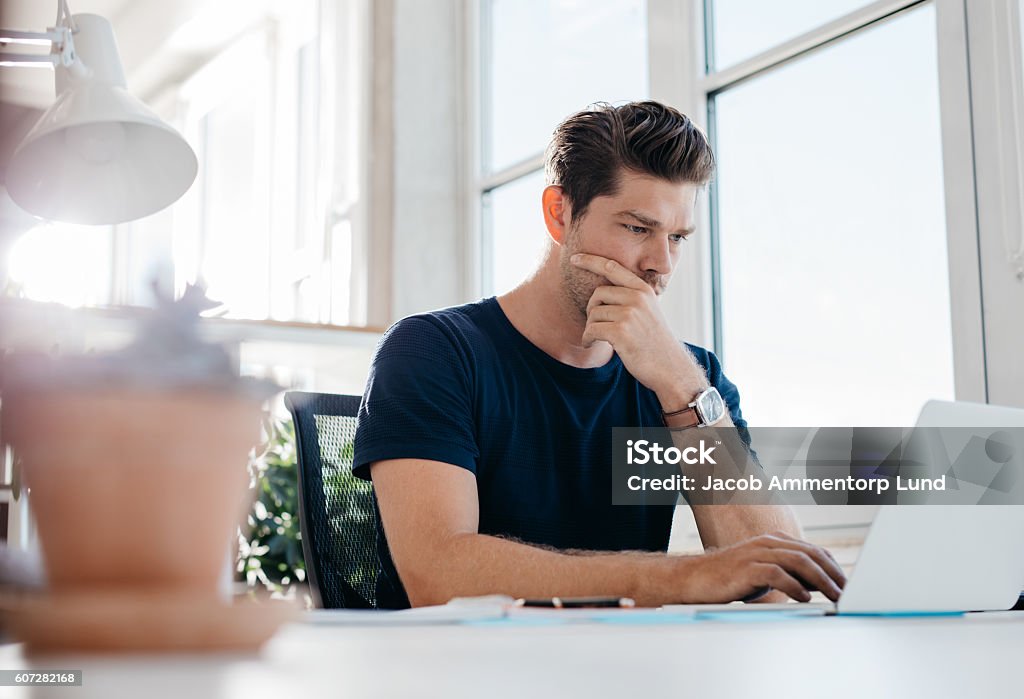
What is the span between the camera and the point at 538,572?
119 cm

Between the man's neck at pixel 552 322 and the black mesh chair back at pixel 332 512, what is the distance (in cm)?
32

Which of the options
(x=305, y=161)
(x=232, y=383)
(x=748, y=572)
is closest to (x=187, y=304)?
(x=232, y=383)

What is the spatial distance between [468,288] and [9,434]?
3361mm

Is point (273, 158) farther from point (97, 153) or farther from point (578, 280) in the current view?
point (97, 153)

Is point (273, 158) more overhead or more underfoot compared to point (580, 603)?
more overhead

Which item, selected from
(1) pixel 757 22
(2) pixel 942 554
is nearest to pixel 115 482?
(2) pixel 942 554

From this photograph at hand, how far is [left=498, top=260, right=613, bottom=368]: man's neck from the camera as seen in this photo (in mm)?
1664

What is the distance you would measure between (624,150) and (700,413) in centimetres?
44

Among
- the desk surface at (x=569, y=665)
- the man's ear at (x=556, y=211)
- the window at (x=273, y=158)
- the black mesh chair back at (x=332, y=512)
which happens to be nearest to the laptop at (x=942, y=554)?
the desk surface at (x=569, y=665)

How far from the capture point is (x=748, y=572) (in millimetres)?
1018

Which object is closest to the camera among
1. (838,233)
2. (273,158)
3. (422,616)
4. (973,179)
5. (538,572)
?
(422,616)

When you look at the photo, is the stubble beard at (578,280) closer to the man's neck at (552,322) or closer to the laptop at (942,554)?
the man's neck at (552,322)

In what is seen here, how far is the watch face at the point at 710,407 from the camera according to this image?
1562 millimetres

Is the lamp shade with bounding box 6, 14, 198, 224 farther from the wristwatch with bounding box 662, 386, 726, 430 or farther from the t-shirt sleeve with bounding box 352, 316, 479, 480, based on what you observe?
the wristwatch with bounding box 662, 386, 726, 430
